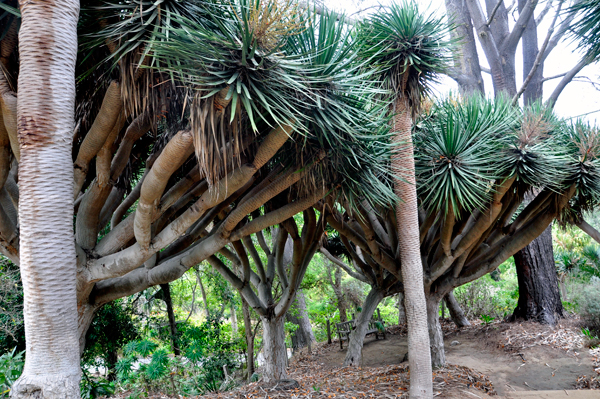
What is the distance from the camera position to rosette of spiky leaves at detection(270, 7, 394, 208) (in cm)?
360

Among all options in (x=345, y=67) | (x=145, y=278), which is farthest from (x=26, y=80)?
(x=145, y=278)

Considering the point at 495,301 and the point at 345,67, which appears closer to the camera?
the point at 345,67

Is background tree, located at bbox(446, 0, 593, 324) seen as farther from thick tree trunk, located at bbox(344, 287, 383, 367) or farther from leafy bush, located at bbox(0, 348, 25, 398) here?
leafy bush, located at bbox(0, 348, 25, 398)

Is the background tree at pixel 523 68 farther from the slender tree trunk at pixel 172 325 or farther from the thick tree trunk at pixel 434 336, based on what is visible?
the slender tree trunk at pixel 172 325

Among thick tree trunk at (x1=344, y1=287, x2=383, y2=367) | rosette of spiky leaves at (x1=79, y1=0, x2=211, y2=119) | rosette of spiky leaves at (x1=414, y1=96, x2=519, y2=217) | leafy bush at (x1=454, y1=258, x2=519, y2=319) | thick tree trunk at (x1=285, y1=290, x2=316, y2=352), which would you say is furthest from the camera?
leafy bush at (x1=454, y1=258, x2=519, y2=319)

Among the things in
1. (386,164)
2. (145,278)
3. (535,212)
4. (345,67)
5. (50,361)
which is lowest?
(50,361)

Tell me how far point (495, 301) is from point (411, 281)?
33.2 ft

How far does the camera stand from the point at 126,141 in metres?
4.80

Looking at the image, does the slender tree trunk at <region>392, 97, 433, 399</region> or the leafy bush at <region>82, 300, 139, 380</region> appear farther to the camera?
the leafy bush at <region>82, 300, 139, 380</region>

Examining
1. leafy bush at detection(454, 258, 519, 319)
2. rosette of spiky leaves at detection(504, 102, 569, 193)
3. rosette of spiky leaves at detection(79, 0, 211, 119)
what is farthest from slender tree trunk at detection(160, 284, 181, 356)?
leafy bush at detection(454, 258, 519, 319)

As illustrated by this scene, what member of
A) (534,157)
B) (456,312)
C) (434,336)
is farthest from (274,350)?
(456,312)

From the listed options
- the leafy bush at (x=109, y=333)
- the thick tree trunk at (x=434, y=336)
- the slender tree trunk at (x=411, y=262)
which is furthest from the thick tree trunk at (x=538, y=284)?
the leafy bush at (x=109, y=333)

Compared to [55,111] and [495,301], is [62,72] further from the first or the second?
[495,301]

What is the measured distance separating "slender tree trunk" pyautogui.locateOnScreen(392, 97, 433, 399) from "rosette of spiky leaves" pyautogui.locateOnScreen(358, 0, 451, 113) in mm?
336
